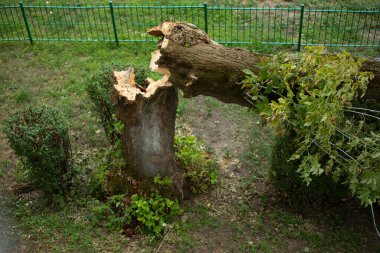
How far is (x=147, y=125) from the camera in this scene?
18.1 ft

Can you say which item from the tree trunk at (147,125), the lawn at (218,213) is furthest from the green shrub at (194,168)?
the tree trunk at (147,125)

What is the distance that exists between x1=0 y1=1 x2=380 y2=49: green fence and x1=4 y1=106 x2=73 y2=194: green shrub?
4.37m

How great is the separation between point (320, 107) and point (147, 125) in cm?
220

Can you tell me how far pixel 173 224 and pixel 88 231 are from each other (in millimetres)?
1015

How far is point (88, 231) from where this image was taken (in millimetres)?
5672

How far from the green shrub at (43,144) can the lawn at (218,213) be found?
37 cm

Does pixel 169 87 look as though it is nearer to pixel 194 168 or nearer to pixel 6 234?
Result: pixel 194 168

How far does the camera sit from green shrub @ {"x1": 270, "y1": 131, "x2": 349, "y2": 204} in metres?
5.52

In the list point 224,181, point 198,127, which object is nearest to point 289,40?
point 198,127

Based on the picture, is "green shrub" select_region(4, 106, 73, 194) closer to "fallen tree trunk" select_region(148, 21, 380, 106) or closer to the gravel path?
the gravel path

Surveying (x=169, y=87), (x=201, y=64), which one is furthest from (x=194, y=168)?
(x=201, y=64)

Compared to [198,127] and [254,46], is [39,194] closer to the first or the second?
[198,127]

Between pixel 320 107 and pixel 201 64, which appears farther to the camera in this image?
pixel 201 64

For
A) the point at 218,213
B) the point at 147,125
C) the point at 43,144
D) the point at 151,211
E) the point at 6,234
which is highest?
the point at 147,125
